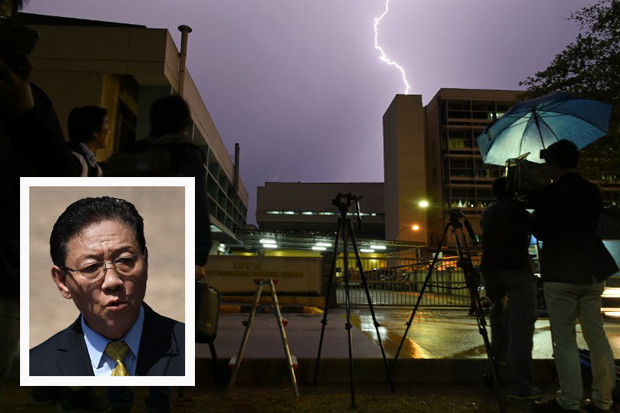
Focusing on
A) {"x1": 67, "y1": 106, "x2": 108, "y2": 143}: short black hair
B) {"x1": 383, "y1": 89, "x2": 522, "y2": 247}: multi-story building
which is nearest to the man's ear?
{"x1": 67, "y1": 106, "x2": 108, "y2": 143}: short black hair

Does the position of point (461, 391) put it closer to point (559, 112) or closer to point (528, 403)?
point (528, 403)

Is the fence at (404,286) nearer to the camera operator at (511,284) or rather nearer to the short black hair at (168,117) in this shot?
the camera operator at (511,284)

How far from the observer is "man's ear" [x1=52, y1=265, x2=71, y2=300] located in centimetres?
162

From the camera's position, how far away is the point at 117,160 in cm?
196

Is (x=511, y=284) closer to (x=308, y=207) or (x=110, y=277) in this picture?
A: (x=110, y=277)

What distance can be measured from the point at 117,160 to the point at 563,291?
137 inches

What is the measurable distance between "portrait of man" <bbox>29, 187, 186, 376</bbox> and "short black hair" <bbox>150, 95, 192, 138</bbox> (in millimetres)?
754

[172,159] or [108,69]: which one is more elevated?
[108,69]

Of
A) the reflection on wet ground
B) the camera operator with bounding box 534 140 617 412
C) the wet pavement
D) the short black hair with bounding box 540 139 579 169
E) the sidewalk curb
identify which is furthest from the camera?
the sidewalk curb

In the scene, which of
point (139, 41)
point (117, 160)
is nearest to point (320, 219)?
point (139, 41)

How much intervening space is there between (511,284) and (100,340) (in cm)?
351

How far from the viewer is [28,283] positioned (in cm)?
153

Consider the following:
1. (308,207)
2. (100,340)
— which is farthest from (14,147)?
(308,207)

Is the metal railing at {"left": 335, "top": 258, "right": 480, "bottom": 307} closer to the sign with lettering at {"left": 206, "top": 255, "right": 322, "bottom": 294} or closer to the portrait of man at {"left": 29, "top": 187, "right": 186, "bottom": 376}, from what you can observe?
the sign with lettering at {"left": 206, "top": 255, "right": 322, "bottom": 294}
